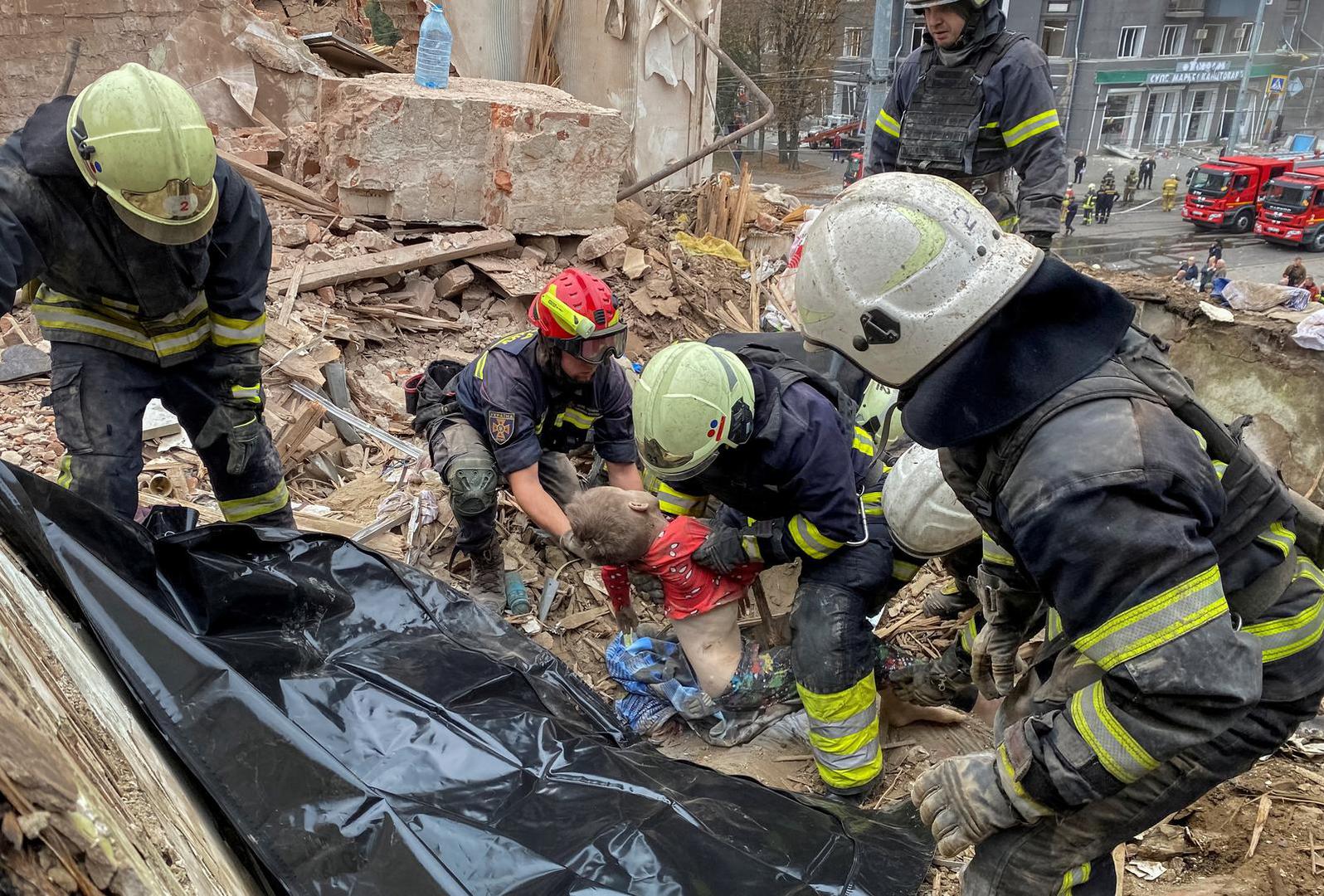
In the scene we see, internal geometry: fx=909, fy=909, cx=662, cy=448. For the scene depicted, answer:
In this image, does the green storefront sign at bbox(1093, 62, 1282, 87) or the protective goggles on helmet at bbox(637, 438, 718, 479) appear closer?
the protective goggles on helmet at bbox(637, 438, 718, 479)

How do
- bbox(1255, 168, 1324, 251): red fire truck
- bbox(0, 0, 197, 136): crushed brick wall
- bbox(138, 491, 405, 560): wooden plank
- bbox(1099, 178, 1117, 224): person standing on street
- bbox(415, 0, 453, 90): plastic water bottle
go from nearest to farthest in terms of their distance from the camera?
1. bbox(138, 491, 405, 560): wooden plank
2. bbox(415, 0, 453, 90): plastic water bottle
3. bbox(0, 0, 197, 136): crushed brick wall
4. bbox(1255, 168, 1324, 251): red fire truck
5. bbox(1099, 178, 1117, 224): person standing on street

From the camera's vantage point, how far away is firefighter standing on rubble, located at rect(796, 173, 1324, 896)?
5.54 feet

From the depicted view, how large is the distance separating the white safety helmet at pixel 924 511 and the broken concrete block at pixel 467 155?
4631 millimetres

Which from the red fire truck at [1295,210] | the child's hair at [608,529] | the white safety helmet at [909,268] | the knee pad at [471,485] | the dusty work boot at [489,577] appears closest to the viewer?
the white safety helmet at [909,268]

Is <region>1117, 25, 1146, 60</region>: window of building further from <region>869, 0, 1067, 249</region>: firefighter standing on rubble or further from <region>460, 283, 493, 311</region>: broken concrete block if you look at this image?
<region>460, 283, 493, 311</region>: broken concrete block

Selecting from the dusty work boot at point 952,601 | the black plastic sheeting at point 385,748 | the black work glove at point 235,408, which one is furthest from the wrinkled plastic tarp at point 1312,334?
the black work glove at point 235,408

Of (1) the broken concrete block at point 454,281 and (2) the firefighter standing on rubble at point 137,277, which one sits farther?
(1) the broken concrete block at point 454,281

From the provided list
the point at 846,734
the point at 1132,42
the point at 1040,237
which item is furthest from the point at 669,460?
the point at 1132,42

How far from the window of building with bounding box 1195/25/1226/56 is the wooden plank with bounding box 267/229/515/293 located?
35.1 meters

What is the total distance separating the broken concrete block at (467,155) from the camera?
21.7 feet

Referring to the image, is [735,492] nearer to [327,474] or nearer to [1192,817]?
[1192,817]

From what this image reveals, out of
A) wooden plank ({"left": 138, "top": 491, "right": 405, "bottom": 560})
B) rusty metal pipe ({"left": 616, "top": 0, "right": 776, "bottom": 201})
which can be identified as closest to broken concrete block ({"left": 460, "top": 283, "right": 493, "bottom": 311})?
rusty metal pipe ({"left": 616, "top": 0, "right": 776, "bottom": 201})

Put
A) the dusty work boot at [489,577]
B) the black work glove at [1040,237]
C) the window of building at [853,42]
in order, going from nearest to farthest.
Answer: the dusty work boot at [489,577] < the black work glove at [1040,237] < the window of building at [853,42]

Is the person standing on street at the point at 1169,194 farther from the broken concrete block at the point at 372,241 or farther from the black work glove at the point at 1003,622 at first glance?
the black work glove at the point at 1003,622
